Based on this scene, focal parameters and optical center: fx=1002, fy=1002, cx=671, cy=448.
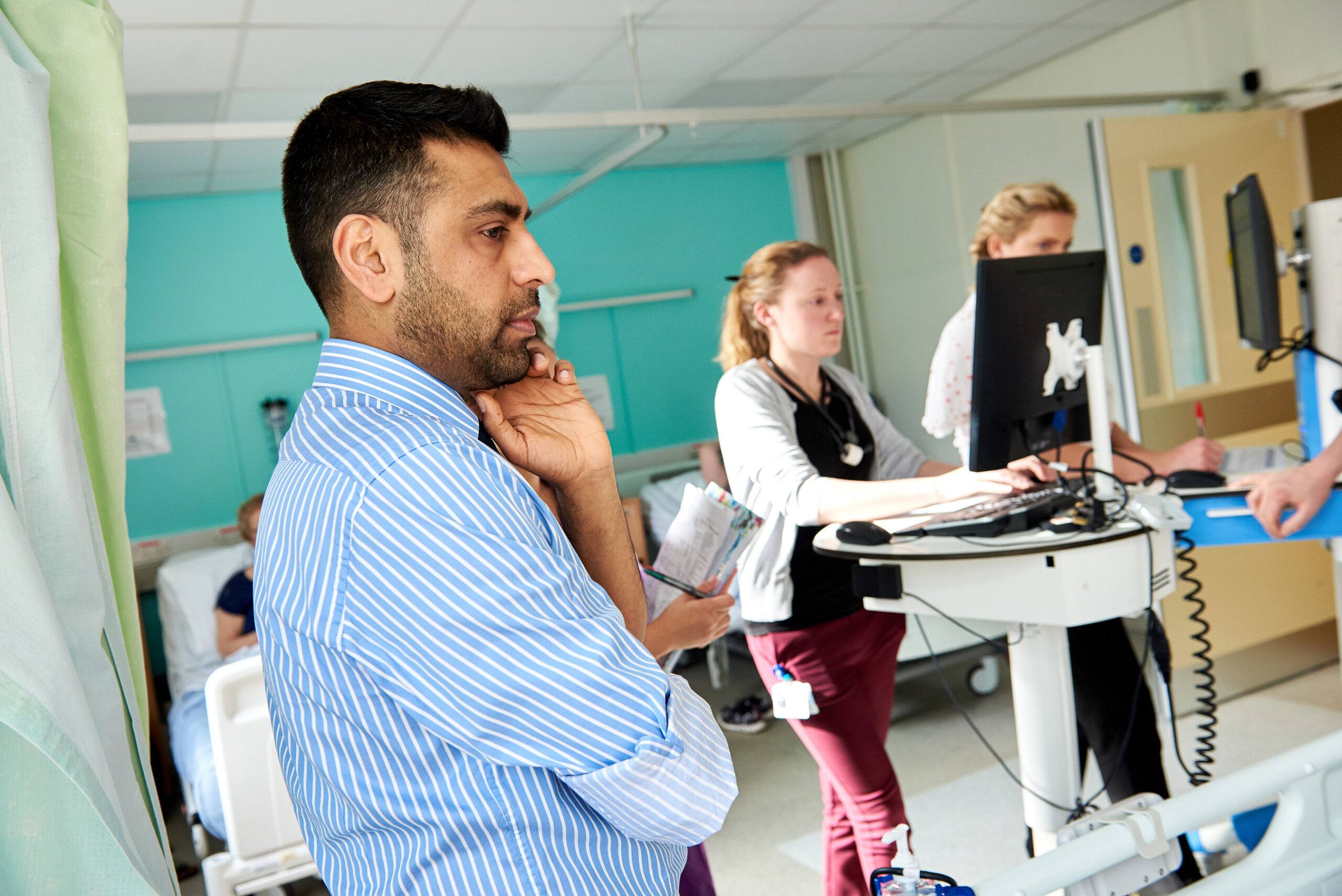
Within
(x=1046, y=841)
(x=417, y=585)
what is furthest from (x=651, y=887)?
(x=1046, y=841)

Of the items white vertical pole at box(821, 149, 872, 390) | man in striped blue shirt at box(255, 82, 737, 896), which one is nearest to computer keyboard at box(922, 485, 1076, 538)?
man in striped blue shirt at box(255, 82, 737, 896)

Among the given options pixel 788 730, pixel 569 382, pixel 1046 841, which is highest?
pixel 569 382

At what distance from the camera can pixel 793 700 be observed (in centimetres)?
187

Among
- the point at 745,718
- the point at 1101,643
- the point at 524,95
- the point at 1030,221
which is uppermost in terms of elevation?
the point at 524,95

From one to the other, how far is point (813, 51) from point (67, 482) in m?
3.82

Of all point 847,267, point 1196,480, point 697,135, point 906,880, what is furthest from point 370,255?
point 847,267

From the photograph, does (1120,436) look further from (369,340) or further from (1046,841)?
(369,340)

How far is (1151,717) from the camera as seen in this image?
2.11 meters

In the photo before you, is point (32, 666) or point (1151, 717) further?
point (1151, 717)

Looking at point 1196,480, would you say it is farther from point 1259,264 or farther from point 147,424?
point 147,424

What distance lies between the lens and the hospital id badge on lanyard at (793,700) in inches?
73.6

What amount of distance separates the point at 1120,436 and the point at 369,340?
6.37 feet

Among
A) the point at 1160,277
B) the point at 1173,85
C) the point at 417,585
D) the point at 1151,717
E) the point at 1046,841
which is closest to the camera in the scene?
the point at 417,585

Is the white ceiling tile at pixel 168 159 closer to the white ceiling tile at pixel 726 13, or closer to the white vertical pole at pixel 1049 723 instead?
the white ceiling tile at pixel 726 13
